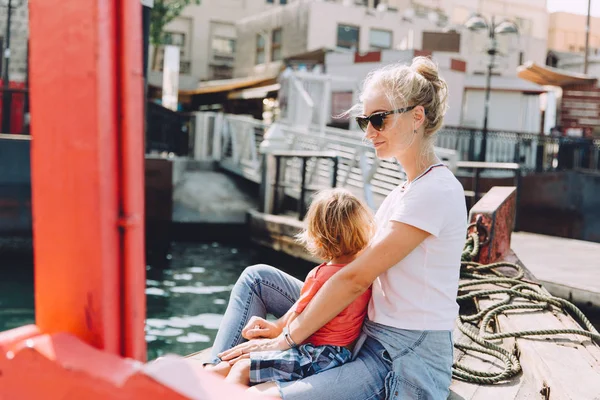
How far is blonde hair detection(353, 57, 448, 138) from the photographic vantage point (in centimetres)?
225

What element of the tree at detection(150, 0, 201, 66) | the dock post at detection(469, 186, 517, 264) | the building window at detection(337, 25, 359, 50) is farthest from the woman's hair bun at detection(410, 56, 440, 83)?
the building window at detection(337, 25, 359, 50)

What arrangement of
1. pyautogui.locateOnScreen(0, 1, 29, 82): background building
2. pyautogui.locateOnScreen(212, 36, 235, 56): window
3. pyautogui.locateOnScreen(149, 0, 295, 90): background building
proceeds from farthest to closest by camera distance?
1. pyautogui.locateOnScreen(212, 36, 235, 56): window
2. pyautogui.locateOnScreen(149, 0, 295, 90): background building
3. pyautogui.locateOnScreen(0, 1, 29, 82): background building

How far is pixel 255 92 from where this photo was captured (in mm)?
22547

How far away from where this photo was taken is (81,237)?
1350 mm

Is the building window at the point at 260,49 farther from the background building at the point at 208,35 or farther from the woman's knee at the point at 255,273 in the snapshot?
the woman's knee at the point at 255,273

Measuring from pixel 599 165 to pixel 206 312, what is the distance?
1765 cm

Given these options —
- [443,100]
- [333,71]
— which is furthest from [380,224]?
[333,71]

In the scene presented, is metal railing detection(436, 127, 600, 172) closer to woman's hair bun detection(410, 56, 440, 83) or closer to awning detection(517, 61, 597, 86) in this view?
awning detection(517, 61, 597, 86)

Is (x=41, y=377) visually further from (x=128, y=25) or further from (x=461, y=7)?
(x=461, y=7)

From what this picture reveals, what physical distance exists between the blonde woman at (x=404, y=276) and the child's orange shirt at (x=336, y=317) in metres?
0.05

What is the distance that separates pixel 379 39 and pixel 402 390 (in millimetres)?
25395

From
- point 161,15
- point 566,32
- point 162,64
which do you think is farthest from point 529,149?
point 566,32

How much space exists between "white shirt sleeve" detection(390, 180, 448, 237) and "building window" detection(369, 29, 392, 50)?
24802 mm

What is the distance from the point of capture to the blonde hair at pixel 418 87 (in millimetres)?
2248
